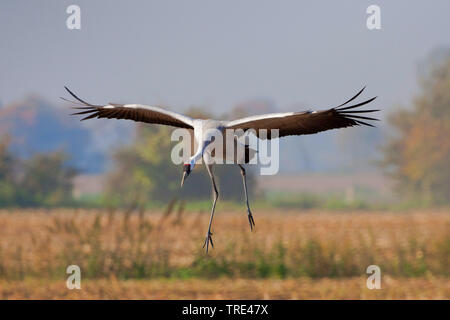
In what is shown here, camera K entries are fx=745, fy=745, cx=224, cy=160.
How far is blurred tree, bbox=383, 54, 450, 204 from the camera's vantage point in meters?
44.3

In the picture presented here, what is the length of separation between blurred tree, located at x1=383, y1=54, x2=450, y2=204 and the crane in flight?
39.7m

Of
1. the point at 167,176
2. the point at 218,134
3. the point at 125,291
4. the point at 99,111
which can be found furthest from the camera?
the point at 167,176

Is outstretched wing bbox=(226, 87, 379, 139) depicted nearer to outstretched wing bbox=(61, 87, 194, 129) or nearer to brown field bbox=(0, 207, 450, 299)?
outstretched wing bbox=(61, 87, 194, 129)

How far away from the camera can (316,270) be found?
1272 centimetres

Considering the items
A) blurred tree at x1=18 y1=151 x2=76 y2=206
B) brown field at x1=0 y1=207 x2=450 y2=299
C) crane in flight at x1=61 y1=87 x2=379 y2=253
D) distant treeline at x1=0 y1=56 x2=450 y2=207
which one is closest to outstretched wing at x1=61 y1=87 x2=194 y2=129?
crane in flight at x1=61 y1=87 x2=379 y2=253

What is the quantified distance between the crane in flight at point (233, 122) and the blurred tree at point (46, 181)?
31.8m

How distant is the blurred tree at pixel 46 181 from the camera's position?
36.4 m

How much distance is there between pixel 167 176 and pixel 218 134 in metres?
32.1

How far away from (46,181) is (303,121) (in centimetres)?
3403

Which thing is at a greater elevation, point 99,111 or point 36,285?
point 99,111

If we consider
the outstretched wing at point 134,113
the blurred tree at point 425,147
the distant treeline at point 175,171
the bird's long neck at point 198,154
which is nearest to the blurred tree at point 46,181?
Result: the distant treeline at point 175,171
